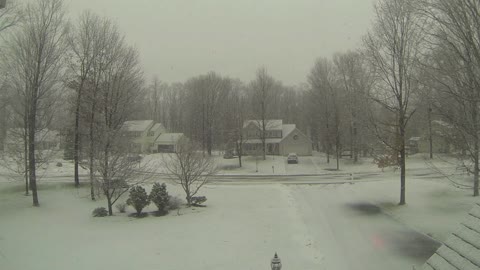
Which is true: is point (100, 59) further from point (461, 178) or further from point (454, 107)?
point (461, 178)

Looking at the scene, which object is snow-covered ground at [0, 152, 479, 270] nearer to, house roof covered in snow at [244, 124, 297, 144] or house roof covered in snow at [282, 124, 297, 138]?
house roof covered in snow at [244, 124, 297, 144]

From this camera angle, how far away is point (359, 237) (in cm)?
1462

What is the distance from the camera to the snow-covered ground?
12047 mm

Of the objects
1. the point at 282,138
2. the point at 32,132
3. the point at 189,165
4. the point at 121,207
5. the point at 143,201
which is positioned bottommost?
the point at 121,207

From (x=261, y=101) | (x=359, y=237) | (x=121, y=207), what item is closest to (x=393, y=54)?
(x=359, y=237)

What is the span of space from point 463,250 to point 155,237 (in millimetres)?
12287

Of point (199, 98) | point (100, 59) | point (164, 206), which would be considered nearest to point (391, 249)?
point (164, 206)

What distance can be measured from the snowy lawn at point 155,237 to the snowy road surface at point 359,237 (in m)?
0.71

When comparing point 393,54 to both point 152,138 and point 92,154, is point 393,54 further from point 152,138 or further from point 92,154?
point 152,138

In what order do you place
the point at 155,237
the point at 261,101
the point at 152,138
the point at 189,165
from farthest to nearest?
the point at 152,138 < the point at 261,101 < the point at 189,165 < the point at 155,237

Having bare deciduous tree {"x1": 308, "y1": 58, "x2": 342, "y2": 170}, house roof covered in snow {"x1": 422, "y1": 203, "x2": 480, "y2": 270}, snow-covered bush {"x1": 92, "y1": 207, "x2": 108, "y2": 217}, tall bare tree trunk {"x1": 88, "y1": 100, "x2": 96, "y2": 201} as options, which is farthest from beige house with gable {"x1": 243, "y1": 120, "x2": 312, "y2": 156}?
house roof covered in snow {"x1": 422, "y1": 203, "x2": 480, "y2": 270}

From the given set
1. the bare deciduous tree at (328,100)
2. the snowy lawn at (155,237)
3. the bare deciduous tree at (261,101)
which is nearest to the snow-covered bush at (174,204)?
the snowy lawn at (155,237)

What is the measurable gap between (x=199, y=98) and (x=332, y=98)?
2645 centimetres

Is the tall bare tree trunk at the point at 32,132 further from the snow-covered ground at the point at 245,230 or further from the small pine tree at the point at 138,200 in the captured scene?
the small pine tree at the point at 138,200
